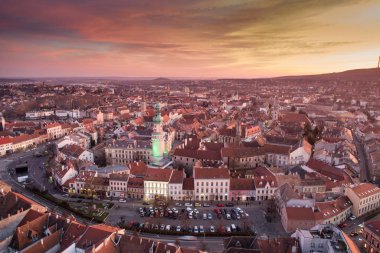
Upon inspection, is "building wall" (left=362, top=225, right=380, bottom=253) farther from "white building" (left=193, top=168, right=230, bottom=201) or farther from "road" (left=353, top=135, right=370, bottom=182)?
"road" (left=353, top=135, right=370, bottom=182)

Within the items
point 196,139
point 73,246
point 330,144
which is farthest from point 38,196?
point 330,144

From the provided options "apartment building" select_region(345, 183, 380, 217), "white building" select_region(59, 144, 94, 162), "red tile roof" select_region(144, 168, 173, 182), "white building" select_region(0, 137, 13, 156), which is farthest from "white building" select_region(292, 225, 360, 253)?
"white building" select_region(0, 137, 13, 156)

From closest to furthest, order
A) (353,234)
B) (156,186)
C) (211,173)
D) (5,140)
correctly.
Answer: (353,234) → (156,186) → (211,173) → (5,140)

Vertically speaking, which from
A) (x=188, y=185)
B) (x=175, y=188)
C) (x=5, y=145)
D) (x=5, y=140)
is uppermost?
(x=5, y=140)

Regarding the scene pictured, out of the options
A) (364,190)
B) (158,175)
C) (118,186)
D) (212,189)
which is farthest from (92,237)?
(364,190)

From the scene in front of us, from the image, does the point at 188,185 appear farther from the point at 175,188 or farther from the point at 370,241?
the point at 370,241
